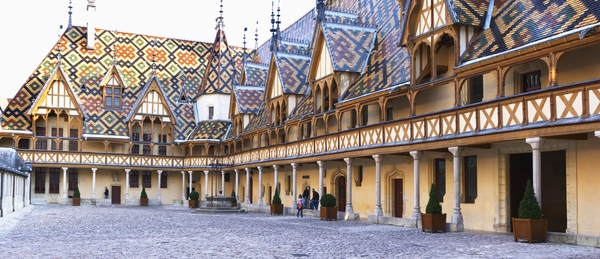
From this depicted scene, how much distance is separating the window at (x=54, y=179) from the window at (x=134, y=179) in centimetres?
540

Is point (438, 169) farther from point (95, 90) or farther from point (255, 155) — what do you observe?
point (95, 90)

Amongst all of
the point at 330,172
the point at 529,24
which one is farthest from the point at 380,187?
the point at 529,24

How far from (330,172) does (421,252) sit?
739 inches

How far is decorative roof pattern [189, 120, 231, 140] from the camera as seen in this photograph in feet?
161

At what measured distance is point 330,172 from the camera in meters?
32.5

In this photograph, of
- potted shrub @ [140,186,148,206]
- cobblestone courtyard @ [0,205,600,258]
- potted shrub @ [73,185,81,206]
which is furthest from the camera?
potted shrub @ [140,186,148,206]

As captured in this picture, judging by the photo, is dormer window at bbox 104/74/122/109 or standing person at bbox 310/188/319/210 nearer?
standing person at bbox 310/188/319/210

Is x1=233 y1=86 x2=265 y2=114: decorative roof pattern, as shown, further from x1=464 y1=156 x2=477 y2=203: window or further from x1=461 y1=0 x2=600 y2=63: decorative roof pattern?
x1=461 y1=0 x2=600 y2=63: decorative roof pattern

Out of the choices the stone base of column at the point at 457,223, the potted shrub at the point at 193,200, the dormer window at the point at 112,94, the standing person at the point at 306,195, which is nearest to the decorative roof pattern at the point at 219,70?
the dormer window at the point at 112,94

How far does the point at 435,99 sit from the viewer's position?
909 inches

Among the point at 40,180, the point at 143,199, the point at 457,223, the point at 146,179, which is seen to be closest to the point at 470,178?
the point at 457,223

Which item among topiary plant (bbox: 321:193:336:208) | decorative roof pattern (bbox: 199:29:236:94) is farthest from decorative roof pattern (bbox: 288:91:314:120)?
decorative roof pattern (bbox: 199:29:236:94)

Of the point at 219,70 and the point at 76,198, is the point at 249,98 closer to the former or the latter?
the point at 219,70

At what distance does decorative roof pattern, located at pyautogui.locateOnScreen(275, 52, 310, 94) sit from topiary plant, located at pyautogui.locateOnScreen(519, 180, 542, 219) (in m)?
20.2
